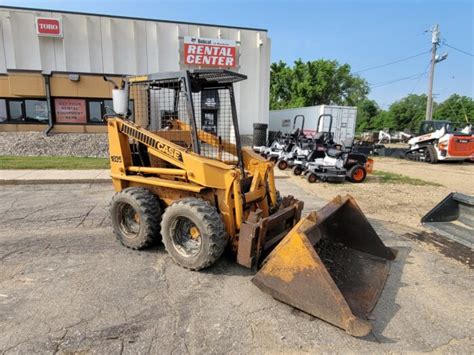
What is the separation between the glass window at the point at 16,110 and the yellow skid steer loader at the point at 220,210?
1599 cm

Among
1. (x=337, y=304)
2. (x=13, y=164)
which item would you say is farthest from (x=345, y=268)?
(x=13, y=164)

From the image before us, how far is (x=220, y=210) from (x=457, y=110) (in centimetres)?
5753

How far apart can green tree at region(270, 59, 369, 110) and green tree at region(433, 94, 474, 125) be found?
20415 millimetres

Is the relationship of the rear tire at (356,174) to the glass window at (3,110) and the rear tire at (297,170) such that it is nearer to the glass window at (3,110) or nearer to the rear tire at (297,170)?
the rear tire at (297,170)

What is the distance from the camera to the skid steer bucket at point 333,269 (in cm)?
251

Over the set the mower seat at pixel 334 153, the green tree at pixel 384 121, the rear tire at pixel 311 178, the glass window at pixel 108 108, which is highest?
the green tree at pixel 384 121

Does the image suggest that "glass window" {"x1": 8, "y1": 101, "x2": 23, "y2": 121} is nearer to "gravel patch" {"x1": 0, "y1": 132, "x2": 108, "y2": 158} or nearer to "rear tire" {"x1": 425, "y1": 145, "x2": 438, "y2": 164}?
"gravel patch" {"x1": 0, "y1": 132, "x2": 108, "y2": 158}

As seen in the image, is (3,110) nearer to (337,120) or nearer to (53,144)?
(53,144)

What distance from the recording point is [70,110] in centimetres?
1647

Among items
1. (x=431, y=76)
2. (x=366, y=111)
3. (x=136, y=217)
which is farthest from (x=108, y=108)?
(x=366, y=111)

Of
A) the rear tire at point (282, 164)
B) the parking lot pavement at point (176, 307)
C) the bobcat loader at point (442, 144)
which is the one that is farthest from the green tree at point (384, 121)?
the parking lot pavement at point (176, 307)

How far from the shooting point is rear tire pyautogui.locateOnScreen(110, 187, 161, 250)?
154 inches

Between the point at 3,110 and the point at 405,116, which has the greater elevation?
the point at 405,116

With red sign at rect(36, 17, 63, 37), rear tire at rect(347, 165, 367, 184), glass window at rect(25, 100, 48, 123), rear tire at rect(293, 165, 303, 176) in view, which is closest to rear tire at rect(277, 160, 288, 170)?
rear tire at rect(293, 165, 303, 176)
